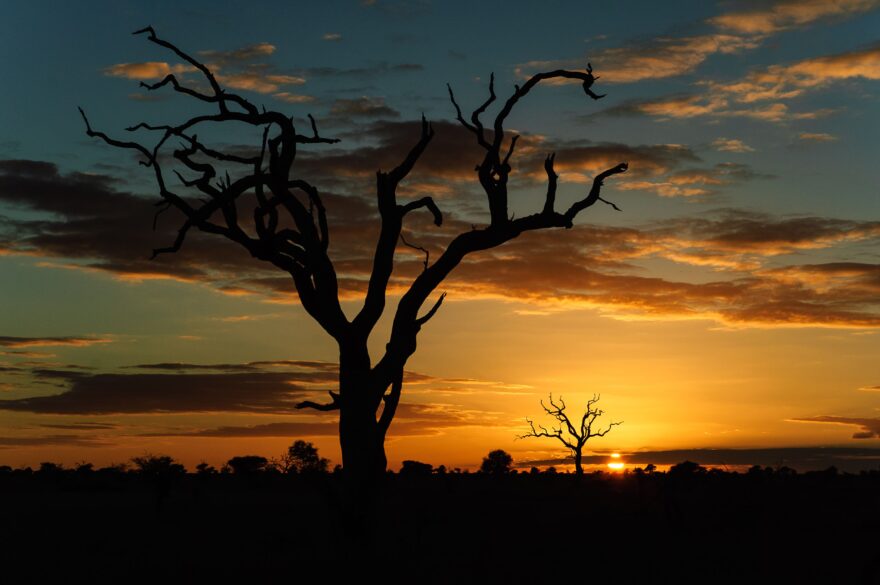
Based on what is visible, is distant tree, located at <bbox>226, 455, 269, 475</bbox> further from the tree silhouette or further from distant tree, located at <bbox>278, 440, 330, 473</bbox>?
the tree silhouette

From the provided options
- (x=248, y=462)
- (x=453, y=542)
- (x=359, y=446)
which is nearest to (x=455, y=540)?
(x=453, y=542)

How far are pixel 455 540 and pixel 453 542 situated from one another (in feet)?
1.36

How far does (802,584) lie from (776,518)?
12.1 meters

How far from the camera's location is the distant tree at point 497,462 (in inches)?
3423

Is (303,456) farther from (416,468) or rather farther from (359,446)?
(359,446)

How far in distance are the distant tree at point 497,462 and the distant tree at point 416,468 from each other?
8.73 m

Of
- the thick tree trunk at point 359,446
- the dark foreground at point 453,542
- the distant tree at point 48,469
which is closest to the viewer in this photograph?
the dark foreground at point 453,542

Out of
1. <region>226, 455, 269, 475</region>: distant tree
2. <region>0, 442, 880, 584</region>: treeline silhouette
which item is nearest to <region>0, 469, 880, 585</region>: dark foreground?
<region>0, 442, 880, 584</region>: treeline silhouette

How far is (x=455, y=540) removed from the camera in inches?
789

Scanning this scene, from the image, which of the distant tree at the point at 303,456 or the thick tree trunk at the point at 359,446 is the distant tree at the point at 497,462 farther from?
the thick tree trunk at the point at 359,446

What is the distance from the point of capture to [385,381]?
54.3 ft

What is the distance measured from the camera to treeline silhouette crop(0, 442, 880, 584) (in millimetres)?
15188

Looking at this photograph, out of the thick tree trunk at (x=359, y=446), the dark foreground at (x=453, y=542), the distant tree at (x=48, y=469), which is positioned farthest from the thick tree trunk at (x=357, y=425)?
the distant tree at (x=48, y=469)

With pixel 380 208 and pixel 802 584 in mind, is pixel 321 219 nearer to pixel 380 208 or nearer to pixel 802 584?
pixel 380 208
